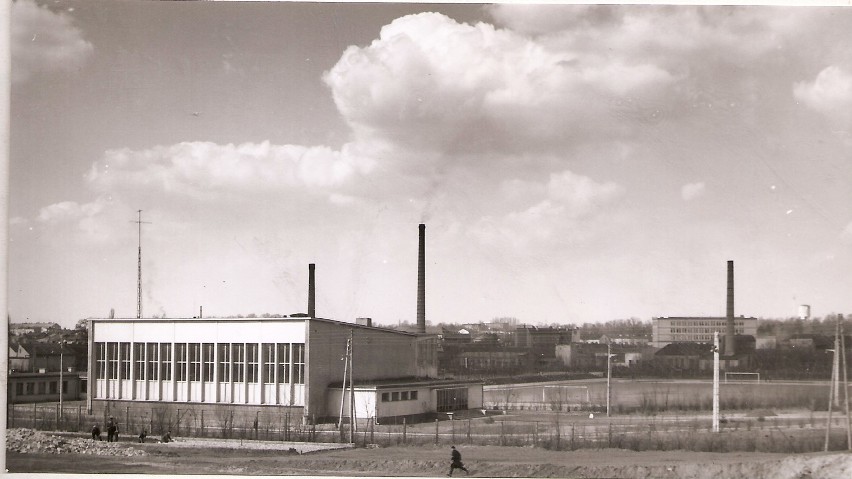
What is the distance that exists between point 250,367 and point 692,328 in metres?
37.5

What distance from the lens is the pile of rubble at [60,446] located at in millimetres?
32656

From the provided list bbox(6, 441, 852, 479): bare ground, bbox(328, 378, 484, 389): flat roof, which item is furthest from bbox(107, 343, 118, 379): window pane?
bbox(6, 441, 852, 479): bare ground

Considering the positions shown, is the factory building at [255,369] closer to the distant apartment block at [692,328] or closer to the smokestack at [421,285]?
the smokestack at [421,285]

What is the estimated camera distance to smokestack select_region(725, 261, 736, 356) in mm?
49131

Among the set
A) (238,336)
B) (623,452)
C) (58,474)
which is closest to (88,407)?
(238,336)

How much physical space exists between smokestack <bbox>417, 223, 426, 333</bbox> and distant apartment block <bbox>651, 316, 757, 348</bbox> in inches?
723

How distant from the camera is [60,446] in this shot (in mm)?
33281

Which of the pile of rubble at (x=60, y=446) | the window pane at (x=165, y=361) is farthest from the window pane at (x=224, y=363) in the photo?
the pile of rubble at (x=60, y=446)

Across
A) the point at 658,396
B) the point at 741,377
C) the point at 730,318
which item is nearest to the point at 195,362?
the point at 658,396

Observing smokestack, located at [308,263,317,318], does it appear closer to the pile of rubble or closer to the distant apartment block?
the pile of rubble

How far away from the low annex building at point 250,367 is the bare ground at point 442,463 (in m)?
7.44

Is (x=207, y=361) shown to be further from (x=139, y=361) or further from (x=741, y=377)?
(x=741, y=377)

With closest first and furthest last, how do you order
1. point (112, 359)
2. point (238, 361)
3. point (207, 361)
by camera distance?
point (238, 361)
point (207, 361)
point (112, 359)

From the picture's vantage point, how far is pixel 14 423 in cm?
4106
